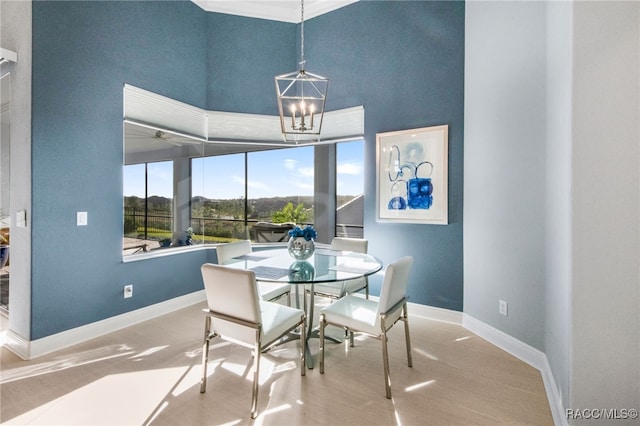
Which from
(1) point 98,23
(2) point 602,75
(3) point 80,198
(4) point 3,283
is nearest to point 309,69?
(1) point 98,23

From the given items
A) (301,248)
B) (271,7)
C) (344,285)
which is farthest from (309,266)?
(271,7)

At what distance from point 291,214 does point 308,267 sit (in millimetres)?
2115

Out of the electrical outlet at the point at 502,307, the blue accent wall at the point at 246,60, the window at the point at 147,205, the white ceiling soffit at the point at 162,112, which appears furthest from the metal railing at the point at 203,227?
the electrical outlet at the point at 502,307

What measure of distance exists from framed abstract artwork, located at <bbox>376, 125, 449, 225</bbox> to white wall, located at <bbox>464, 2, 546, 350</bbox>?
0.83ft

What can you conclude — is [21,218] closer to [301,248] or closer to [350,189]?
[301,248]

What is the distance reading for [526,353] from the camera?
2555 millimetres

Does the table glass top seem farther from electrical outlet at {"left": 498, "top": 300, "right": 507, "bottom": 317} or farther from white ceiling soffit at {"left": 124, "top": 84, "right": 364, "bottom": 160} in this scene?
white ceiling soffit at {"left": 124, "top": 84, "right": 364, "bottom": 160}

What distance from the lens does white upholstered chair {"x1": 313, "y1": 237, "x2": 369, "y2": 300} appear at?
303 cm

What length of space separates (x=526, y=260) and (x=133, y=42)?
4.28 meters

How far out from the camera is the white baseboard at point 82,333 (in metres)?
2.56

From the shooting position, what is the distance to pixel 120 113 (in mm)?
3150

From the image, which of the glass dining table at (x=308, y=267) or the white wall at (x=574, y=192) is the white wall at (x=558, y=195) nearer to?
the white wall at (x=574, y=192)

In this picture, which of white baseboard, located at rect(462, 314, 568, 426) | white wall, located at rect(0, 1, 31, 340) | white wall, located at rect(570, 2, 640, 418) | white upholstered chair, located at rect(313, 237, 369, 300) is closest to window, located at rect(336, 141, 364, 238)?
white upholstered chair, located at rect(313, 237, 369, 300)

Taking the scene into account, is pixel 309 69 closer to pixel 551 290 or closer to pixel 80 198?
pixel 80 198
